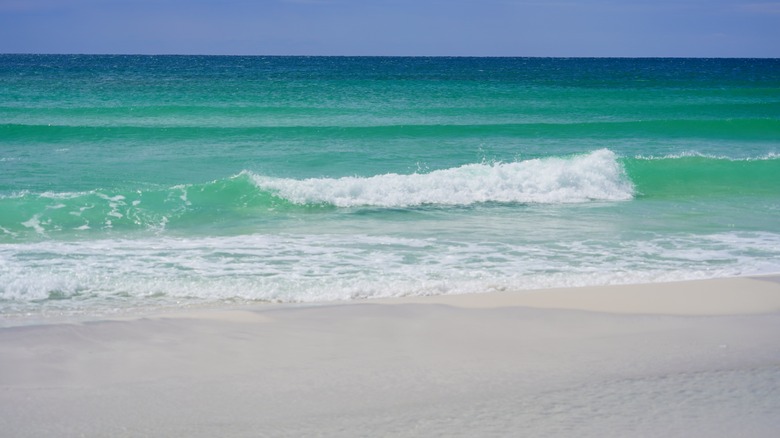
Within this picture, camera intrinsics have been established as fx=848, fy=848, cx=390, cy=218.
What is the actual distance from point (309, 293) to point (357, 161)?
11.4 meters

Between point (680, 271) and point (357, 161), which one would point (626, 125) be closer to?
point (357, 161)

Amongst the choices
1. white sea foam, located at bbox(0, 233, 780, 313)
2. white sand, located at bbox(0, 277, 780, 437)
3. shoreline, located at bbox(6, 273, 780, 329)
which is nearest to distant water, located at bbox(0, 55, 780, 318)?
white sea foam, located at bbox(0, 233, 780, 313)

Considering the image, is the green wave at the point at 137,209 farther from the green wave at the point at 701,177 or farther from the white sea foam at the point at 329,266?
the green wave at the point at 701,177

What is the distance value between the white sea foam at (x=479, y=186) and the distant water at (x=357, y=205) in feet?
0.14

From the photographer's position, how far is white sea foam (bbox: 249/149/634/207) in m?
13.3

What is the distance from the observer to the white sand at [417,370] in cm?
441

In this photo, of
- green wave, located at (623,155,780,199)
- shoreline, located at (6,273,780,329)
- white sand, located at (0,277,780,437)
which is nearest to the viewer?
white sand, located at (0,277,780,437)

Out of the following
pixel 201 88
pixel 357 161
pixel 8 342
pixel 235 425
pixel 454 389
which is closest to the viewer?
pixel 235 425

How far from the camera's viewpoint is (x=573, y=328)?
6285mm

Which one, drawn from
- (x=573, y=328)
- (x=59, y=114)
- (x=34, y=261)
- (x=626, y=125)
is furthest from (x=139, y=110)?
(x=573, y=328)

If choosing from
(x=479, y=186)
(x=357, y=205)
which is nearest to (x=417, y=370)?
(x=357, y=205)

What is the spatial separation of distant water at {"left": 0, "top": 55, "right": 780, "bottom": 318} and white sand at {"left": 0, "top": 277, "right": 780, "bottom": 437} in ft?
3.01

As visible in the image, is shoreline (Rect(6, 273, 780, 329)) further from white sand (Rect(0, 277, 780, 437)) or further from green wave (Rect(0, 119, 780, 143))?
green wave (Rect(0, 119, 780, 143))

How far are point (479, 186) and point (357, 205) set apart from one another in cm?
236
